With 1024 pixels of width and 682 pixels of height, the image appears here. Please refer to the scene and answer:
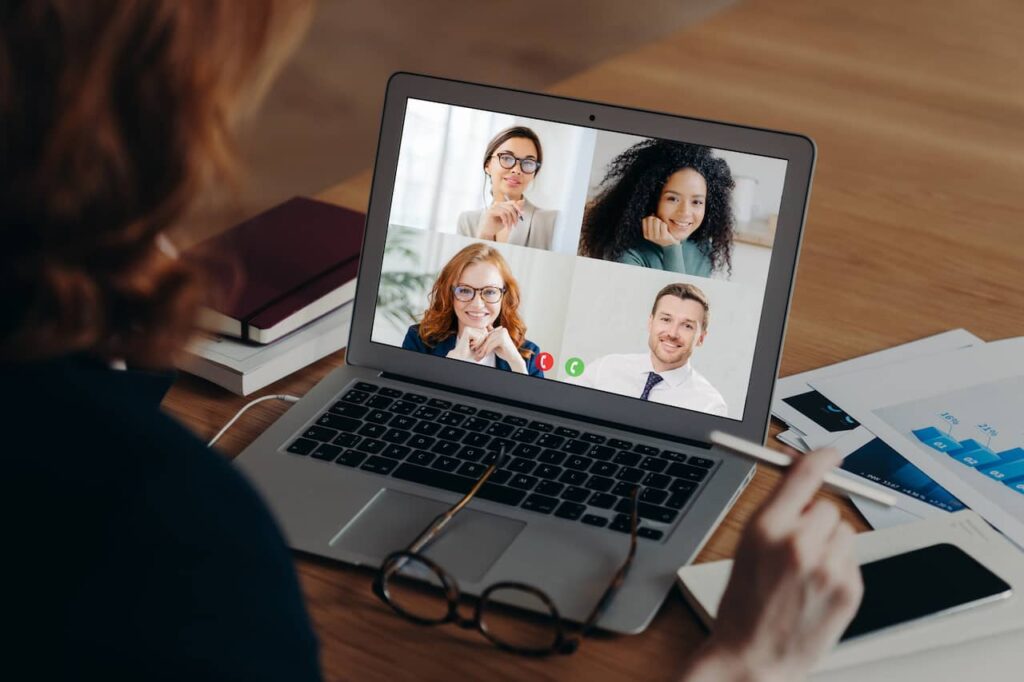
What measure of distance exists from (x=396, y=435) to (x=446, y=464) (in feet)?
0.21

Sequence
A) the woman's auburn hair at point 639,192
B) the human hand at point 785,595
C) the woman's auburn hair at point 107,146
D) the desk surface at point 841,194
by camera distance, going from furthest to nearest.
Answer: the woman's auburn hair at point 639,192 → the desk surface at point 841,194 → the human hand at point 785,595 → the woman's auburn hair at point 107,146

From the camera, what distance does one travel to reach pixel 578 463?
0.95 m

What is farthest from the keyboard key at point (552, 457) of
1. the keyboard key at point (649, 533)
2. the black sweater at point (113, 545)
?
the black sweater at point (113, 545)

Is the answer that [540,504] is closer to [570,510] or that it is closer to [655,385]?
[570,510]

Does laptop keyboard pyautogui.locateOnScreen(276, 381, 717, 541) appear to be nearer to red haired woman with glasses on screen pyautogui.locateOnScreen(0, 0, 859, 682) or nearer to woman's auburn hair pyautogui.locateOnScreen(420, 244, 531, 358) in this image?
woman's auburn hair pyautogui.locateOnScreen(420, 244, 531, 358)

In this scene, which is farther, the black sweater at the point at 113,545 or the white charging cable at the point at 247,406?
the white charging cable at the point at 247,406

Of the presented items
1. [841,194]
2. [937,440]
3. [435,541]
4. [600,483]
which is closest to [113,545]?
[435,541]

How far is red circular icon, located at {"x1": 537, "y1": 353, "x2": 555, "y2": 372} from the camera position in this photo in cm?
103

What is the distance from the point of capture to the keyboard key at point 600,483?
0.92 m

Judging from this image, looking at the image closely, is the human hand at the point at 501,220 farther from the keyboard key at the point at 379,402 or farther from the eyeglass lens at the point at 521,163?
the keyboard key at the point at 379,402

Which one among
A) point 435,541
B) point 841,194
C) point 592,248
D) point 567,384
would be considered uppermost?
point 841,194

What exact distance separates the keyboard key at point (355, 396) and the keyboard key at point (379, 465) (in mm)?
90

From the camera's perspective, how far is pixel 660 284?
101cm

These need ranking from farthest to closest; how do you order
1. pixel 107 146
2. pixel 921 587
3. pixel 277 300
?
pixel 277 300
pixel 921 587
pixel 107 146
